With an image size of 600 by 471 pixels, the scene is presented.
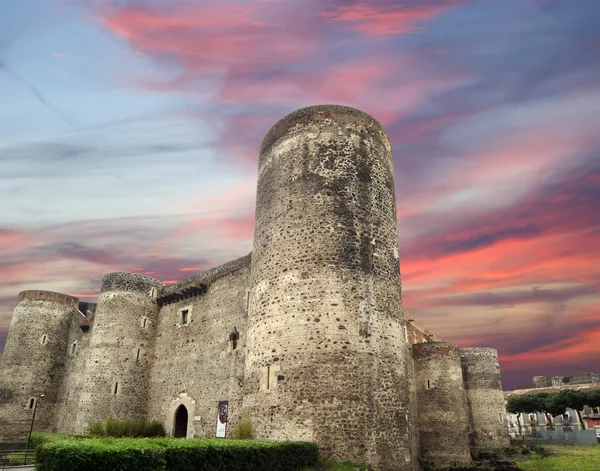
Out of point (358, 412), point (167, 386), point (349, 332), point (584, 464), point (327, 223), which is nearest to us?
point (358, 412)

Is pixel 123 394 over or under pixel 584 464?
over

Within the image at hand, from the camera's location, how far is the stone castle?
14.3 metres

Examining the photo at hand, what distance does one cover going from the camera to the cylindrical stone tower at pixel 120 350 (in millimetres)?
25812

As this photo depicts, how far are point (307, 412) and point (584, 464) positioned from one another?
50.8 feet

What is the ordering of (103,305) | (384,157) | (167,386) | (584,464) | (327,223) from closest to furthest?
(327,223) → (384,157) → (584,464) → (167,386) → (103,305)

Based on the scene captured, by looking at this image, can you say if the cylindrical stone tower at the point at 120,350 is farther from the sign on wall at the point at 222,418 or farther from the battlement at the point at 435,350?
the battlement at the point at 435,350

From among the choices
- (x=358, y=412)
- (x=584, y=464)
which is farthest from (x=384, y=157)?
(x=584, y=464)

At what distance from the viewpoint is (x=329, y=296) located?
Result: 15125mm

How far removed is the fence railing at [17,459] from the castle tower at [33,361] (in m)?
11.9

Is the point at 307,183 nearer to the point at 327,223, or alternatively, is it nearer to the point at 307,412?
the point at 327,223

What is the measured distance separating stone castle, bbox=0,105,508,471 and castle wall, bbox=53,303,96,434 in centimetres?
73

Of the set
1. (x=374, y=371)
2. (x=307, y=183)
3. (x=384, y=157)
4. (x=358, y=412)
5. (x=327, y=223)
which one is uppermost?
(x=384, y=157)

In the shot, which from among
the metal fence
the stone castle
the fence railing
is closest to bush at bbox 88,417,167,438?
the stone castle

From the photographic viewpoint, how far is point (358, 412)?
13.8 metres
